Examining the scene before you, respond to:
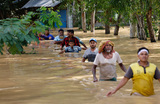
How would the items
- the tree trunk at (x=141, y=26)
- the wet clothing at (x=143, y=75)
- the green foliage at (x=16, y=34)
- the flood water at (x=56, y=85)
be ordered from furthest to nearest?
the tree trunk at (x=141, y=26) < the green foliage at (x=16, y=34) < the flood water at (x=56, y=85) < the wet clothing at (x=143, y=75)

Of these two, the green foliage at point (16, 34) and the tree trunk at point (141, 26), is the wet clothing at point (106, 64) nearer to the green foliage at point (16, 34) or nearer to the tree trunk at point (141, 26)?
the green foliage at point (16, 34)

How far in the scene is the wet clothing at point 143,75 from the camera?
21.1 ft

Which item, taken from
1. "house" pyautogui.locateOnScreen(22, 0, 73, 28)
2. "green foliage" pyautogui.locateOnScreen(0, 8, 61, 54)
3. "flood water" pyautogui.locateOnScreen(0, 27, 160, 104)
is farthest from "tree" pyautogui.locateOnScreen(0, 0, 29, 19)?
"green foliage" pyautogui.locateOnScreen(0, 8, 61, 54)

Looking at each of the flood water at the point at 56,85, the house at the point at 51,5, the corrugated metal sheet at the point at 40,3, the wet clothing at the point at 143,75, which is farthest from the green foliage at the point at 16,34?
the corrugated metal sheet at the point at 40,3

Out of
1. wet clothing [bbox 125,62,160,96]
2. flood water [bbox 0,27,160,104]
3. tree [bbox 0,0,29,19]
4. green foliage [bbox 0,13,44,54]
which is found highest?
tree [bbox 0,0,29,19]

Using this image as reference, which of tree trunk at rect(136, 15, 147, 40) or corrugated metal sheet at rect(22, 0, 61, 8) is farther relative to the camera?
corrugated metal sheet at rect(22, 0, 61, 8)

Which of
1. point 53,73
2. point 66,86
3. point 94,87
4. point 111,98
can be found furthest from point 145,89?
point 53,73

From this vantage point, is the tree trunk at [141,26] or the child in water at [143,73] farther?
the tree trunk at [141,26]

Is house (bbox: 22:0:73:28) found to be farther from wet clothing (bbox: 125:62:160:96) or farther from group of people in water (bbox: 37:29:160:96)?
wet clothing (bbox: 125:62:160:96)

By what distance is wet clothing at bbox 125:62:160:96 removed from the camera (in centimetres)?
642

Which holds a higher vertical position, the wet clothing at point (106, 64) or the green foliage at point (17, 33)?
the green foliage at point (17, 33)

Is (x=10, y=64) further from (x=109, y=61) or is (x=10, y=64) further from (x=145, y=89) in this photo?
(x=145, y=89)

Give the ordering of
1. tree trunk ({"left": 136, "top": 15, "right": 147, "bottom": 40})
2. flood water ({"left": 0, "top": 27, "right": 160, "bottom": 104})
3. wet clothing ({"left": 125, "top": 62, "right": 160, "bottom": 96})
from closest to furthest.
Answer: wet clothing ({"left": 125, "top": 62, "right": 160, "bottom": 96})
flood water ({"left": 0, "top": 27, "right": 160, "bottom": 104})
tree trunk ({"left": 136, "top": 15, "right": 147, "bottom": 40})

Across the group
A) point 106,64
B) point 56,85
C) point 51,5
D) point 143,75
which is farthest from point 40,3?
point 143,75
